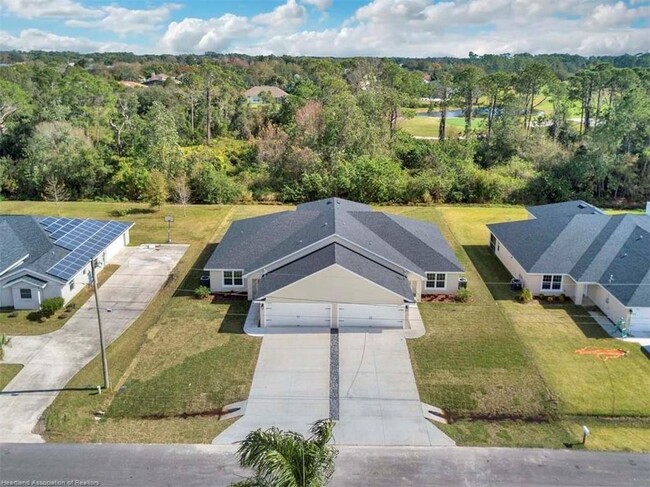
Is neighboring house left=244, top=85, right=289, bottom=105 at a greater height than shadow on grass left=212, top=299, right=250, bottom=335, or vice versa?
neighboring house left=244, top=85, right=289, bottom=105

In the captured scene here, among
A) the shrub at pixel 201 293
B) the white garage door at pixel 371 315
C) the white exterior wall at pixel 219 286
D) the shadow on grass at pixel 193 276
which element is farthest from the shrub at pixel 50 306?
the white garage door at pixel 371 315

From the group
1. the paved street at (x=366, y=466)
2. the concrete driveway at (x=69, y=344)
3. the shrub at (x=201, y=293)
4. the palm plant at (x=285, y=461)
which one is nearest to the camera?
the palm plant at (x=285, y=461)

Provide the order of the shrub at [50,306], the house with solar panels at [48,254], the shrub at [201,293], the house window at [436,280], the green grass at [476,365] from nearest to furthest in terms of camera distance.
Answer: the green grass at [476,365], the shrub at [50,306], the house with solar panels at [48,254], the shrub at [201,293], the house window at [436,280]

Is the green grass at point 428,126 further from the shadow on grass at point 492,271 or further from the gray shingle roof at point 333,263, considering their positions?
the gray shingle roof at point 333,263

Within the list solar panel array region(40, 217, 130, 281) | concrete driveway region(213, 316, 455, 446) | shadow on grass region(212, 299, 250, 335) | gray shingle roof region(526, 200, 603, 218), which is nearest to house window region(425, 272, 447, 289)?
concrete driveway region(213, 316, 455, 446)

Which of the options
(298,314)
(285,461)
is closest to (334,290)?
(298,314)

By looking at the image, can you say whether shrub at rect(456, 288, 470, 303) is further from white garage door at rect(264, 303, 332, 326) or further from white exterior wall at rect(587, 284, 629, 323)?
white garage door at rect(264, 303, 332, 326)

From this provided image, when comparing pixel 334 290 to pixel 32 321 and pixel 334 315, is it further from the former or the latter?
pixel 32 321
